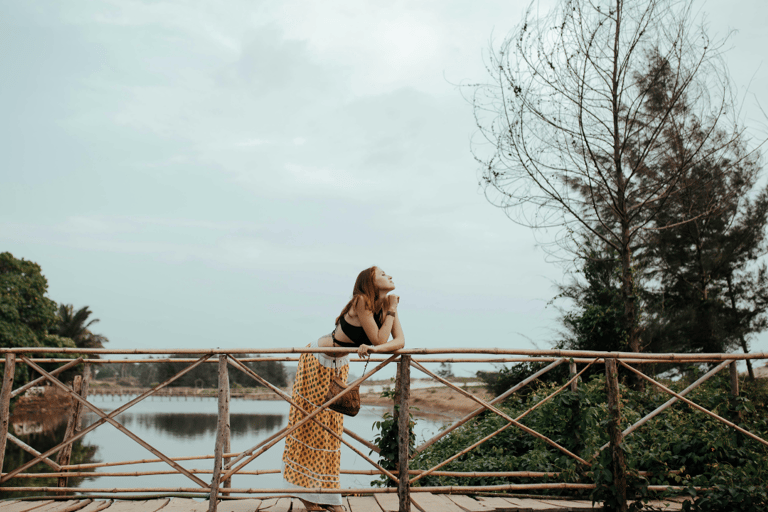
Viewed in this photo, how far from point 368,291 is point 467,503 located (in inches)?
71.7

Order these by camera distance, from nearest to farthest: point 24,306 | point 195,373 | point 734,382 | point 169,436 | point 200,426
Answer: point 734,382, point 169,436, point 200,426, point 24,306, point 195,373

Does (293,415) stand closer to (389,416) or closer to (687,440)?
(389,416)

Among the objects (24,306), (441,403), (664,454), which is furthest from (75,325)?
(664,454)

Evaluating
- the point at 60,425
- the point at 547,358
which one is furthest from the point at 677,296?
the point at 60,425

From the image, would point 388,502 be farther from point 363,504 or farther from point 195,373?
point 195,373

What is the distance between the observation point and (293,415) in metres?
3.43

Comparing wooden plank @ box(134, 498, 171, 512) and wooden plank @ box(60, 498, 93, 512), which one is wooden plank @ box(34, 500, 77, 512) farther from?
wooden plank @ box(134, 498, 171, 512)

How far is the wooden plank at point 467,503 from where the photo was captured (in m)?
3.46

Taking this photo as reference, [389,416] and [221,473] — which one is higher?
[389,416]

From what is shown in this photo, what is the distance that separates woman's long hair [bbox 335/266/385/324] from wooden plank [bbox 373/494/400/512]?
1.39 meters

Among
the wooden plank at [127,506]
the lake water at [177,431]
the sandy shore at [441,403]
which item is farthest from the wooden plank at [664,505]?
the sandy shore at [441,403]

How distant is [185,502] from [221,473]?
63 centimetres

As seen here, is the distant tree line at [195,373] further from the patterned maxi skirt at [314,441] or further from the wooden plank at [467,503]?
the wooden plank at [467,503]

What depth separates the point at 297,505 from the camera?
11.5 ft
